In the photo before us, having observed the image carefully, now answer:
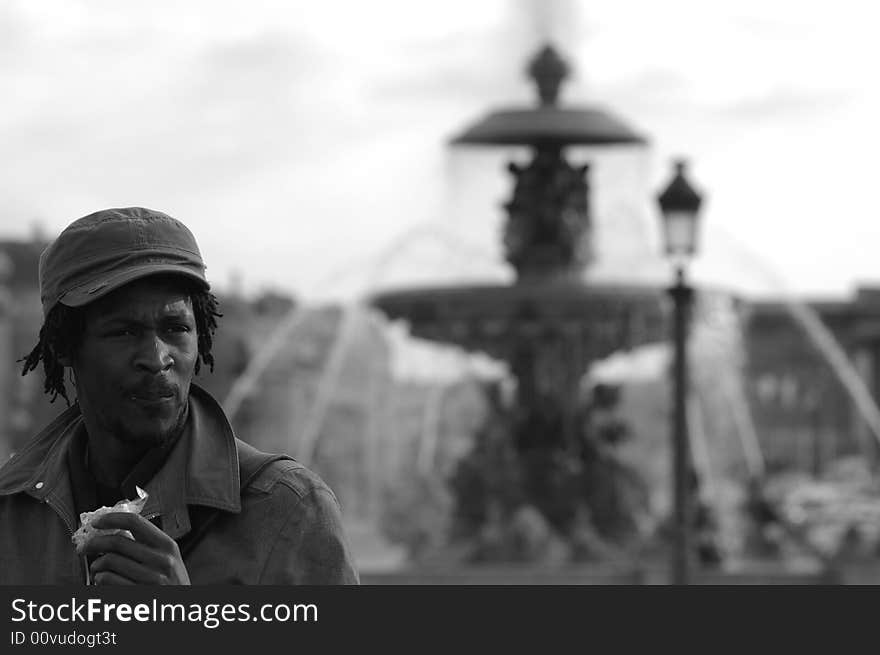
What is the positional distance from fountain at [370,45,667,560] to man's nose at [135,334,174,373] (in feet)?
68.2

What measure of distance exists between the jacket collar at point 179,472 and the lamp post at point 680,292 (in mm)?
12522

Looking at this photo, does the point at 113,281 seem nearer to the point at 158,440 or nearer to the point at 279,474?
the point at 158,440

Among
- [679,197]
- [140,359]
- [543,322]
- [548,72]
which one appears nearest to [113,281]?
[140,359]

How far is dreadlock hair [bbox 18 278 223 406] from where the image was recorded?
320 centimetres

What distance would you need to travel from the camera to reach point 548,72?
85.8 ft

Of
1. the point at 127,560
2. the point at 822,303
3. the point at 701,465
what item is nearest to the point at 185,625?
the point at 127,560

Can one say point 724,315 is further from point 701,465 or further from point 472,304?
point 701,465

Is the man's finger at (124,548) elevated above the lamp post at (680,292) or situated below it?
below

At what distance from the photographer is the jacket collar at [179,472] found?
3154 millimetres

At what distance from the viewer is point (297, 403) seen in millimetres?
85188

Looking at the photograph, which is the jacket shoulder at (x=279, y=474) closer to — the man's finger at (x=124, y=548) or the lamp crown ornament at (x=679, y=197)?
the man's finger at (x=124, y=548)

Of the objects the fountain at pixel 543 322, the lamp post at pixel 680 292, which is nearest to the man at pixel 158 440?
the lamp post at pixel 680 292

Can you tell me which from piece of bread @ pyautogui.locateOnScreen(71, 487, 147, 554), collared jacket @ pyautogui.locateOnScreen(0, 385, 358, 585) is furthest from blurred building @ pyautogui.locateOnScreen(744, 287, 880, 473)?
piece of bread @ pyautogui.locateOnScreen(71, 487, 147, 554)

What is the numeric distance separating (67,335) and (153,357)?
0.15 meters
